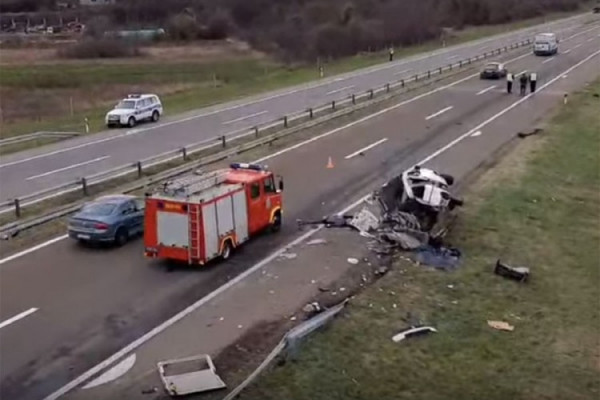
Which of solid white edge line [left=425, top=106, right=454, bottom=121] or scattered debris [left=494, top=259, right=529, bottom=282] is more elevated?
scattered debris [left=494, top=259, right=529, bottom=282]

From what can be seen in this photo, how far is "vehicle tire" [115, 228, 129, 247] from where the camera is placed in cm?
2325

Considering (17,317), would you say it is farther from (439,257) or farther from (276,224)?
(439,257)

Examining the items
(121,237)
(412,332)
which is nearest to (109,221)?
(121,237)

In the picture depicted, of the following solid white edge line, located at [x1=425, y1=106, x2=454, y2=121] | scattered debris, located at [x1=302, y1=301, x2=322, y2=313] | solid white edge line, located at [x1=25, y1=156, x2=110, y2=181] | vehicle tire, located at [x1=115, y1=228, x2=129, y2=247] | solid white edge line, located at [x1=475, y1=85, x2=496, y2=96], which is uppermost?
vehicle tire, located at [x1=115, y1=228, x2=129, y2=247]

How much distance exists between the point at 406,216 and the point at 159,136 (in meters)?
20.0

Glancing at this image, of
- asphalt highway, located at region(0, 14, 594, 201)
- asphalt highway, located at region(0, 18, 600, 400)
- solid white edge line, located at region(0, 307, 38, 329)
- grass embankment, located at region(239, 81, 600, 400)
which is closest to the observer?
grass embankment, located at region(239, 81, 600, 400)

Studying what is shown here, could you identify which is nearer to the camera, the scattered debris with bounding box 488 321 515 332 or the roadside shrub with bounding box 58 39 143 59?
the scattered debris with bounding box 488 321 515 332

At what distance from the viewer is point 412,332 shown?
18000mm

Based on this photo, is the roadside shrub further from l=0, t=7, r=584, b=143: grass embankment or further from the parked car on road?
the parked car on road

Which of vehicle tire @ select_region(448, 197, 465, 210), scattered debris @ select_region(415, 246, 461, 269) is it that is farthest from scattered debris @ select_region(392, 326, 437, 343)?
vehicle tire @ select_region(448, 197, 465, 210)

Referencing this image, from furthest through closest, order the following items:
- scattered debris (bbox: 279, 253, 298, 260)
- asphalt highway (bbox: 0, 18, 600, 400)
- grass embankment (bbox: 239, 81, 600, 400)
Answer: scattered debris (bbox: 279, 253, 298, 260), asphalt highway (bbox: 0, 18, 600, 400), grass embankment (bbox: 239, 81, 600, 400)

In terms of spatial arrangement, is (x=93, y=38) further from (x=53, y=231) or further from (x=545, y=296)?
(x=545, y=296)

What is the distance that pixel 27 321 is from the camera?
18172 mm

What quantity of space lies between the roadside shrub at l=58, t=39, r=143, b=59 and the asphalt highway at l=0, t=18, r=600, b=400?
55271mm
